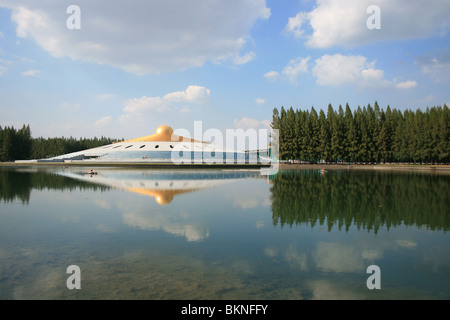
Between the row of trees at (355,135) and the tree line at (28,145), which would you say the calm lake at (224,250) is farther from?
the tree line at (28,145)

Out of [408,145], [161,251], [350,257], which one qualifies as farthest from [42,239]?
[408,145]

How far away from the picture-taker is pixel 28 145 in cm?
8444

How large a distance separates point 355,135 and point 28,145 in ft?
269

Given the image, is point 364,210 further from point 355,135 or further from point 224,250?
→ point 355,135

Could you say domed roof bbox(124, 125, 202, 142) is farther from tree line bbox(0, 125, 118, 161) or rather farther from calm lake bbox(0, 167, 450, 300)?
calm lake bbox(0, 167, 450, 300)

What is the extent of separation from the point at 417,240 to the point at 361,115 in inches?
2367

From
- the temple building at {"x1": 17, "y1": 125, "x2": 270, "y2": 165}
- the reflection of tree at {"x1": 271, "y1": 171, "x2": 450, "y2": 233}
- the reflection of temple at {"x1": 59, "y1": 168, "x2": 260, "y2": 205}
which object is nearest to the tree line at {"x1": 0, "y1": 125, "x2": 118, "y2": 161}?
the temple building at {"x1": 17, "y1": 125, "x2": 270, "y2": 165}

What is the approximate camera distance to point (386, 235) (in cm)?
947

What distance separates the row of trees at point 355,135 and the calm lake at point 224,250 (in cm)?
4825

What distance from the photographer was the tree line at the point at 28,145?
77100 mm

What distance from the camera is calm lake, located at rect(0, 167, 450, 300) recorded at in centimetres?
572

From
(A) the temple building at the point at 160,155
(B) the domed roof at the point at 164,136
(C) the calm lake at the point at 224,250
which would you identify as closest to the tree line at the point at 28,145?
(A) the temple building at the point at 160,155

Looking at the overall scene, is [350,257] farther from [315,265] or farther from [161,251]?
[161,251]

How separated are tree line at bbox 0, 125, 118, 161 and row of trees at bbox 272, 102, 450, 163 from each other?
65.1 meters
